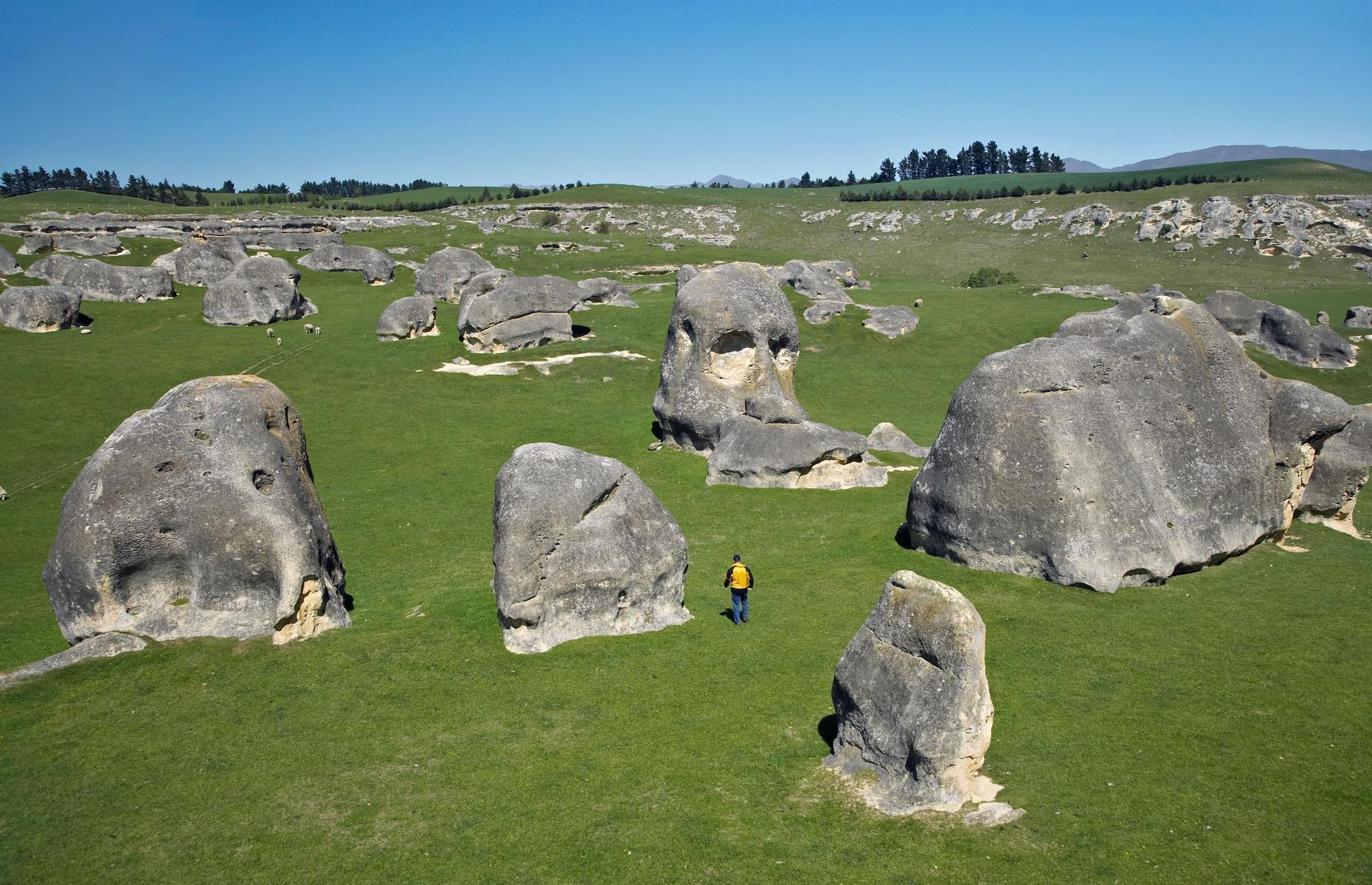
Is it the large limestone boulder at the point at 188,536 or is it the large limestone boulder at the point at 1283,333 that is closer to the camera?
the large limestone boulder at the point at 188,536

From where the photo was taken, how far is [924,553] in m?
22.0

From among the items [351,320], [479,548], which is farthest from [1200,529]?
[351,320]

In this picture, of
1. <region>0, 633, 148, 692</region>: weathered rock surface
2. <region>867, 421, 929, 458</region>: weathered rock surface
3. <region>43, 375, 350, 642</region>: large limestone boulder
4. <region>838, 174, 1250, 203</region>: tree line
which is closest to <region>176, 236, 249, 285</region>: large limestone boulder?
<region>867, 421, 929, 458</region>: weathered rock surface

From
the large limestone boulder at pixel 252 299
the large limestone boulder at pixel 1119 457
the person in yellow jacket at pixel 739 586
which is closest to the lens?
the person in yellow jacket at pixel 739 586

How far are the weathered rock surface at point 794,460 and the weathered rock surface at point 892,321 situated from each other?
2235cm

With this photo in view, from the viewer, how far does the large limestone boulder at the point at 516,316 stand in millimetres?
47219

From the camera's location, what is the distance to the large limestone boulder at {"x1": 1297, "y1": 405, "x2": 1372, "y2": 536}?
23.0 metres

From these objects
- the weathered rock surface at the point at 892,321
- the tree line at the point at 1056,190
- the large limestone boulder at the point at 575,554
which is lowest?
the large limestone boulder at the point at 575,554

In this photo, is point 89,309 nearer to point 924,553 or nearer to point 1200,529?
point 924,553

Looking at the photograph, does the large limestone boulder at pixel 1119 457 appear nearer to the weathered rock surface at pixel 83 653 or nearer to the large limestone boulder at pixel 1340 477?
the large limestone boulder at pixel 1340 477

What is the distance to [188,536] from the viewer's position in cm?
1703

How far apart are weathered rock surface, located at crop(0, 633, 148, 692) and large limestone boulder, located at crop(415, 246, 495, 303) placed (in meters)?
44.0

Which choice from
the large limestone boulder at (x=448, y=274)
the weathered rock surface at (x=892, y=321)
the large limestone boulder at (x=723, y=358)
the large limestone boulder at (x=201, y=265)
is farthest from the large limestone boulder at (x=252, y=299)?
the weathered rock surface at (x=892, y=321)

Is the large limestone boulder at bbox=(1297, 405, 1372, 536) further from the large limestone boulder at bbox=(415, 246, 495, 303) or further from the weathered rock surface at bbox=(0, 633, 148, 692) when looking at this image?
the large limestone boulder at bbox=(415, 246, 495, 303)
